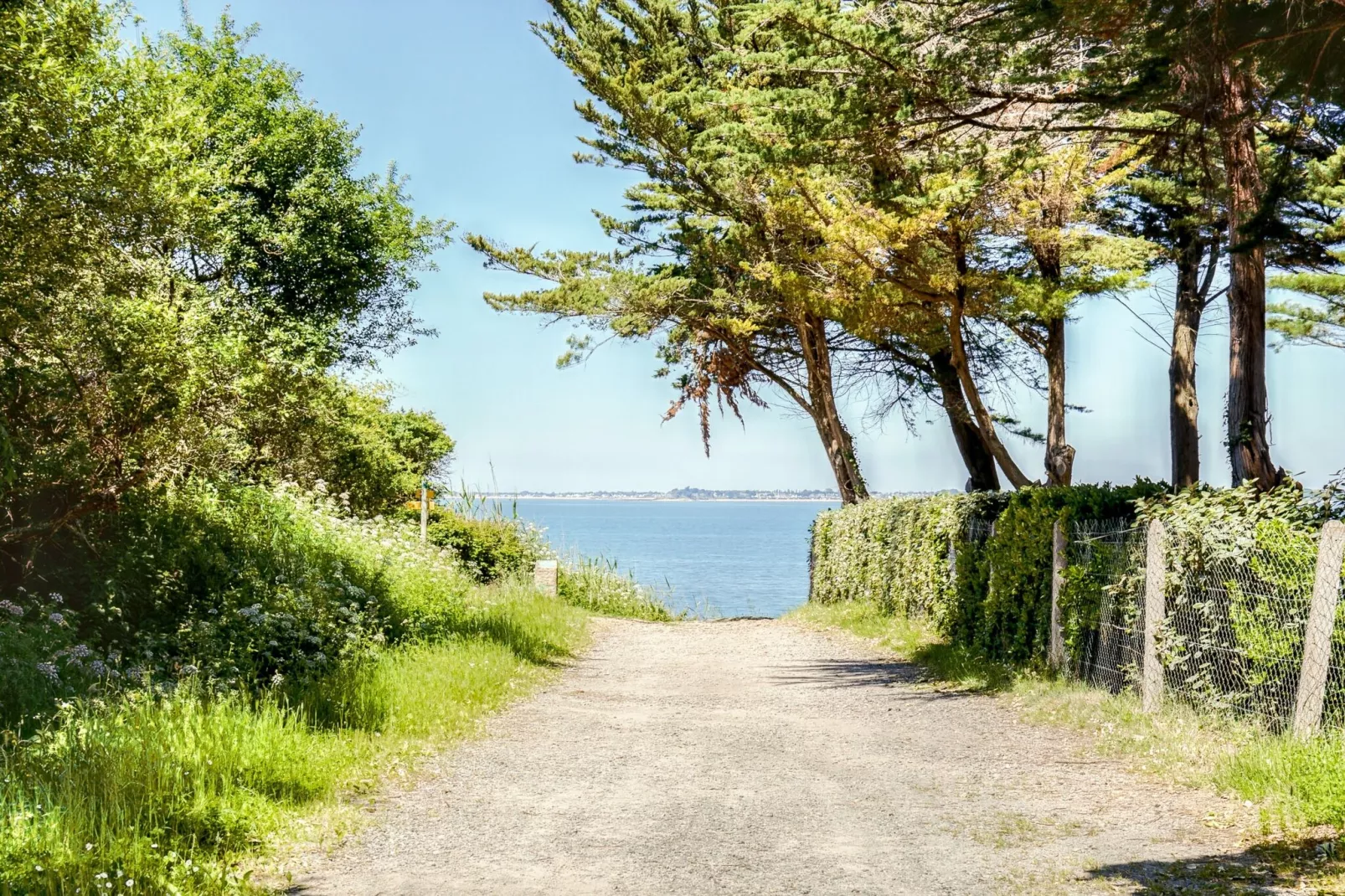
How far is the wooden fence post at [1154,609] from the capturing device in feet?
27.5

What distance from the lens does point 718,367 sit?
24.5m

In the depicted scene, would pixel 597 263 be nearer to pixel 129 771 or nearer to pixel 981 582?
pixel 981 582

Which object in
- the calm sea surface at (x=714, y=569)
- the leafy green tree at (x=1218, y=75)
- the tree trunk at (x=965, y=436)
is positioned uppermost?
the leafy green tree at (x=1218, y=75)

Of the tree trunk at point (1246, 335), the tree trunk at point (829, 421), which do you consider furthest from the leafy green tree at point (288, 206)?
the tree trunk at point (1246, 335)

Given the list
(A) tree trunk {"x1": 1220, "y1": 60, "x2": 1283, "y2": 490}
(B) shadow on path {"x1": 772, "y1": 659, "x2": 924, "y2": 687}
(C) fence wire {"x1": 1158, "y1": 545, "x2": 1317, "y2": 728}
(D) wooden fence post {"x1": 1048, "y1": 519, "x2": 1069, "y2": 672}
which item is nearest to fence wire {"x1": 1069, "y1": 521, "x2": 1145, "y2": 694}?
(D) wooden fence post {"x1": 1048, "y1": 519, "x2": 1069, "y2": 672}

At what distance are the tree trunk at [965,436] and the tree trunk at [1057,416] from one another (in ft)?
10.9

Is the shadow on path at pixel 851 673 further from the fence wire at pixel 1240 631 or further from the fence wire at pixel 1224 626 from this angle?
the fence wire at pixel 1240 631

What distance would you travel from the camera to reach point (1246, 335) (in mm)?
10367

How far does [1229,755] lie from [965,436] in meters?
15.7

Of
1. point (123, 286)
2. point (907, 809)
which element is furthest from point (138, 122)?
point (907, 809)

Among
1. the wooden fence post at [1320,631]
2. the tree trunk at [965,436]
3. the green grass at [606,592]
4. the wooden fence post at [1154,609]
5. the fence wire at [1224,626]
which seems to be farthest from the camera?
the green grass at [606,592]

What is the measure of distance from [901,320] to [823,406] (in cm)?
860

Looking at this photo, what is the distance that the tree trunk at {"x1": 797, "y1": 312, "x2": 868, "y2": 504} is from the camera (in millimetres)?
23797

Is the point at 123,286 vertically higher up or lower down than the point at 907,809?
higher up
